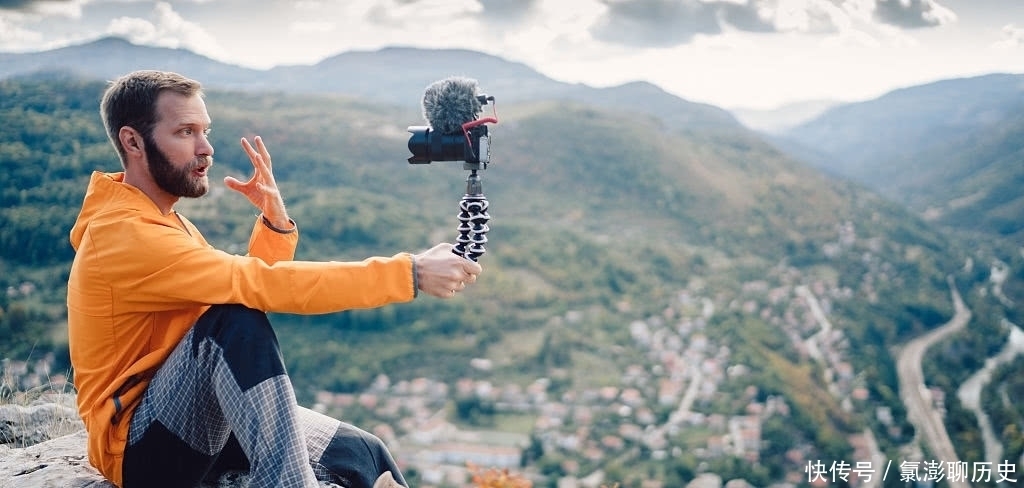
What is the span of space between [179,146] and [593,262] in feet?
135

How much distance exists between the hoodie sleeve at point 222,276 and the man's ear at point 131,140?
252 mm

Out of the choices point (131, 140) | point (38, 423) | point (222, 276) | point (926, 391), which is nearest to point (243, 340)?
point (222, 276)

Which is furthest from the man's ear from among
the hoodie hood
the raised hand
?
the raised hand

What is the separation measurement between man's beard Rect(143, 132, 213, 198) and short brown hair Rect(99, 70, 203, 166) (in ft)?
0.18

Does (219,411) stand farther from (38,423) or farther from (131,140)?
(38,423)

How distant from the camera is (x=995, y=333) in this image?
34.0m

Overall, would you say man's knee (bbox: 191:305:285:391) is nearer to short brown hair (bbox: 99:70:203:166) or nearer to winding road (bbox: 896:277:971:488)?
short brown hair (bbox: 99:70:203:166)

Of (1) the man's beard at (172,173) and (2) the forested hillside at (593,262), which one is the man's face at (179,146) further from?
(2) the forested hillside at (593,262)

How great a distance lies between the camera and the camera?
229 cm

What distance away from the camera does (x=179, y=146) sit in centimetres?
218

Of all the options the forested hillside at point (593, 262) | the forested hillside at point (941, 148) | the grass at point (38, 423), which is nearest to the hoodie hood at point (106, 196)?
the grass at point (38, 423)

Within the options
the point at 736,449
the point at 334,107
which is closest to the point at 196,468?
the point at 736,449

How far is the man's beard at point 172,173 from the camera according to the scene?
7.09ft

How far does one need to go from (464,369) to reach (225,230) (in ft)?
36.8
